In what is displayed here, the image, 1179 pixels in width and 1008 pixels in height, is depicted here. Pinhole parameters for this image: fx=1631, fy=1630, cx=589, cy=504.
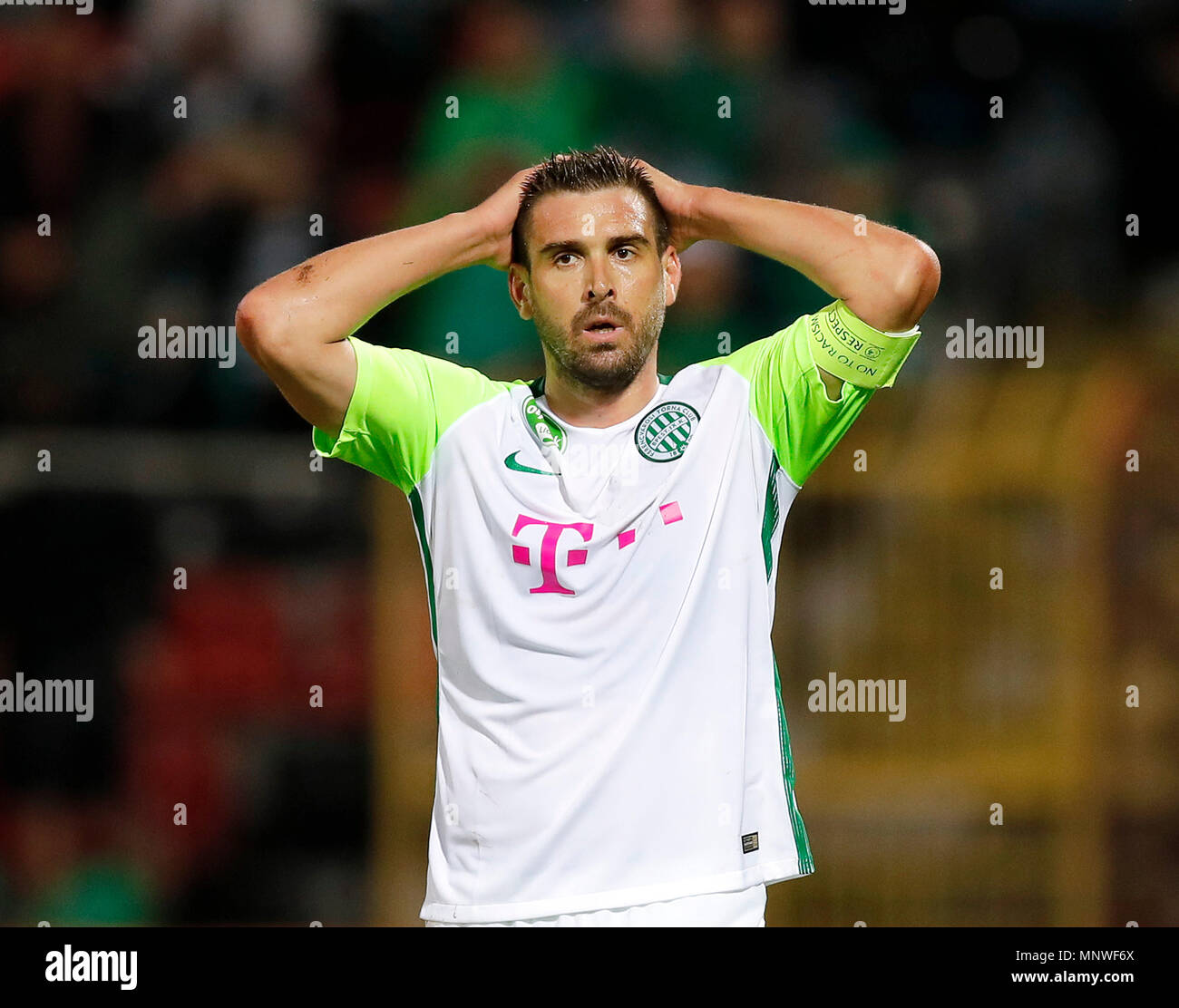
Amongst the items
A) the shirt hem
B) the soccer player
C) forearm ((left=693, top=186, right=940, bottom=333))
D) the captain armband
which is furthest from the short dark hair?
the shirt hem

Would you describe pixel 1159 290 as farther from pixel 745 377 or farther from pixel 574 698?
pixel 574 698

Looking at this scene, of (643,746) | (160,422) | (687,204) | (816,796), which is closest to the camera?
(643,746)

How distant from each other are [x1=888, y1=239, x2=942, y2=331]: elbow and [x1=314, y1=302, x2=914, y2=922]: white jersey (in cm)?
9

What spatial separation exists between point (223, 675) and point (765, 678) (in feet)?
11.4

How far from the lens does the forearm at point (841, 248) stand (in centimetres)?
387

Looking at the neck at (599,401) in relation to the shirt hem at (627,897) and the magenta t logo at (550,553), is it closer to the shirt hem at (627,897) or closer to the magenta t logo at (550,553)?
the magenta t logo at (550,553)

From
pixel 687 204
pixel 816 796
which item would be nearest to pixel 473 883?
pixel 687 204

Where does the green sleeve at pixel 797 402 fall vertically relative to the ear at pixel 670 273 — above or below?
below

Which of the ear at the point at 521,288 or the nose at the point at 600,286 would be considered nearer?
the nose at the point at 600,286

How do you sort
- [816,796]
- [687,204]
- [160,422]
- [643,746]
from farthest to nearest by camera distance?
[160,422] → [816,796] → [687,204] → [643,746]

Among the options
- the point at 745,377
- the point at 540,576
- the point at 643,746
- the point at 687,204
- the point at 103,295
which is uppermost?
the point at 103,295

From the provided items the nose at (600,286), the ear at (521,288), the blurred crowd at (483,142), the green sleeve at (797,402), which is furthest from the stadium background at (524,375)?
the nose at (600,286)

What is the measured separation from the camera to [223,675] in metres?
6.74

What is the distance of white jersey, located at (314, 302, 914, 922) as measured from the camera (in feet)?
12.1
